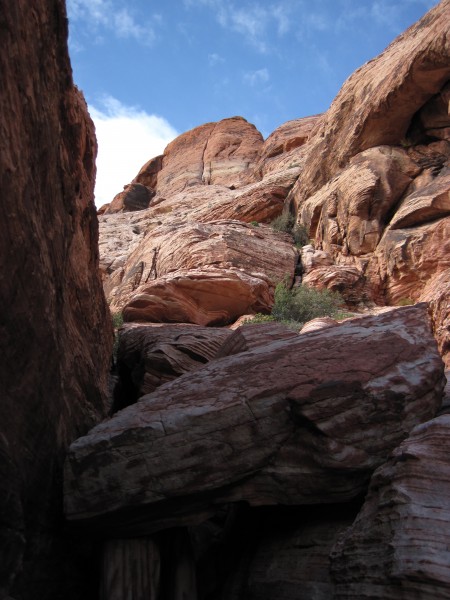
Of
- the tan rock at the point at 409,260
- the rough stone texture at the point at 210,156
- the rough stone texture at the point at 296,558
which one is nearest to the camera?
the rough stone texture at the point at 296,558

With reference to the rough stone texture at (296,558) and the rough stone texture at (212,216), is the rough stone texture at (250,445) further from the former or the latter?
the rough stone texture at (212,216)

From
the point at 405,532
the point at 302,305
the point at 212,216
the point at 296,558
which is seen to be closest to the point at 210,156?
the point at 212,216

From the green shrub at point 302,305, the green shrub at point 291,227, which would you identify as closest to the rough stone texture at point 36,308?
the green shrub at point 302,305

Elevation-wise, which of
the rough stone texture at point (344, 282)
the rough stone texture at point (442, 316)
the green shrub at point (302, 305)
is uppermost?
the rough stone texture at point (344, 282)

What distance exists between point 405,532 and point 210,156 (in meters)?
50.6

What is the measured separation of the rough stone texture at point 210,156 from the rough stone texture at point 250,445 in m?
39.5

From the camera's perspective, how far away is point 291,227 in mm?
24625

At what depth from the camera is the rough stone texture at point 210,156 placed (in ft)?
160

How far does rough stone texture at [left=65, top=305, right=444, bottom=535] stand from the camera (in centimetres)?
504

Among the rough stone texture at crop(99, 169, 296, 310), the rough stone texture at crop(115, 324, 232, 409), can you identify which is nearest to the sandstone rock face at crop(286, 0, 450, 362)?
the rough stone texture at crop(99, 169, 296, 310)

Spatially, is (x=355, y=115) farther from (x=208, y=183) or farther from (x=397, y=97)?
(x=208, y=183)

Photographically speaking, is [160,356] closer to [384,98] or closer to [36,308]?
[36,308]

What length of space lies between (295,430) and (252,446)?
0.44 m

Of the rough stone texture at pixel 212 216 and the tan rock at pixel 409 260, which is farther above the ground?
the rough stone texture at pixel 212 216
